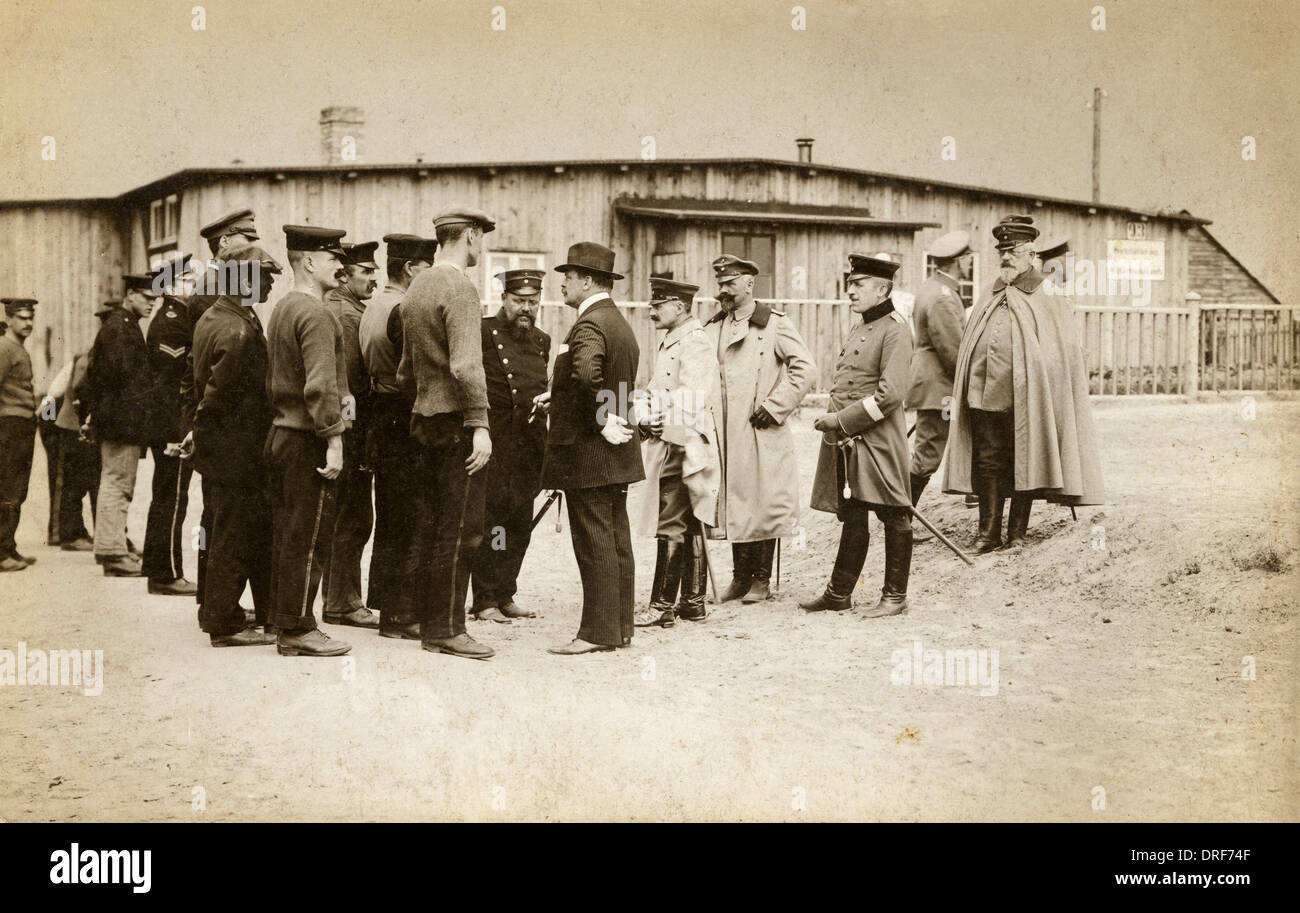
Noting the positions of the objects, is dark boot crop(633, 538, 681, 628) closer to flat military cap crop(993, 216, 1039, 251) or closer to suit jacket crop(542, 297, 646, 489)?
suit jacket crop(542, 297, 646, 489)

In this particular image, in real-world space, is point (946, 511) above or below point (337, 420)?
below

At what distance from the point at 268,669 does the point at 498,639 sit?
4.79 feet

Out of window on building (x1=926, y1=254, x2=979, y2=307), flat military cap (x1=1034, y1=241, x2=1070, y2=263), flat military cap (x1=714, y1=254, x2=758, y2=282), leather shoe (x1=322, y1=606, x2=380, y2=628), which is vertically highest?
window on building (x1=926, y1=254, x2=979, y2=307)

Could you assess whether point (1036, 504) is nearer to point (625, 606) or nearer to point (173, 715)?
point (625, 606)

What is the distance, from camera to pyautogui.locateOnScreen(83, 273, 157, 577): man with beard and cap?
343 inches

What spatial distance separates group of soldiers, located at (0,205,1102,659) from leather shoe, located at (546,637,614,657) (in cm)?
2

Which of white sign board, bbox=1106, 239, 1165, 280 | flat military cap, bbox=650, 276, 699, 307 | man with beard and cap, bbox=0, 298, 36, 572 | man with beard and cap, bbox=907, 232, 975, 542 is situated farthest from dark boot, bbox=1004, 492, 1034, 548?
white sign board, bbox=1106, 239, 1165, 280

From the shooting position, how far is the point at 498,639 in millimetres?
7016

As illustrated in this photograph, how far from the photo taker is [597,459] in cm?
652

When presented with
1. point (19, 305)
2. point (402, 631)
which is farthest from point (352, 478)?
point (19, 305)

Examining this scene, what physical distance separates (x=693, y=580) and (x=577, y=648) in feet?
4.47

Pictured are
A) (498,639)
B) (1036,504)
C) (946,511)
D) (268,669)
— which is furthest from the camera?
(946,511)

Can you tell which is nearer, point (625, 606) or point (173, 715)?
point (173, 715)
